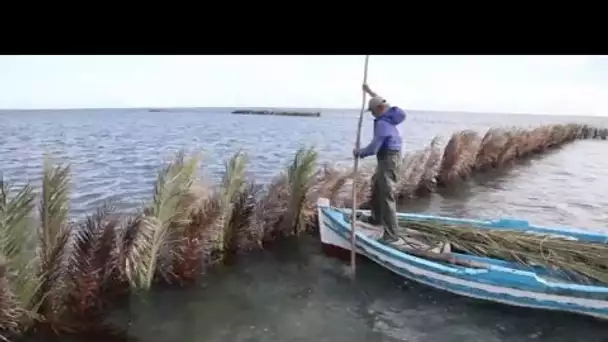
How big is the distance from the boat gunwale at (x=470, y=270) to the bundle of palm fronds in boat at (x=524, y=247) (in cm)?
5

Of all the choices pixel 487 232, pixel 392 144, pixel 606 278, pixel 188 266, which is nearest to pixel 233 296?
pixel 188 266

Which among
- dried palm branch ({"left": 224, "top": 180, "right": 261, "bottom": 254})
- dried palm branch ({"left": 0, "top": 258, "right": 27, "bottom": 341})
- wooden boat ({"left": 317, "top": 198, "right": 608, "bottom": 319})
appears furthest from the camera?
dried palm branch ({"left": 224, "top": 180, "right": 261, "bottom": 254})

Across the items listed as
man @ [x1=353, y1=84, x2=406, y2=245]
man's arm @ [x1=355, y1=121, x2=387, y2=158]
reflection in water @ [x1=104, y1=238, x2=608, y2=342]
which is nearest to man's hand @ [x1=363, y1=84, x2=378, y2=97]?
man @ [x1=353, y1=84, x2=406, y2=245]

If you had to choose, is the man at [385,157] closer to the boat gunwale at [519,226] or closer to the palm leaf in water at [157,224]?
the boat gunwale at [519,226]

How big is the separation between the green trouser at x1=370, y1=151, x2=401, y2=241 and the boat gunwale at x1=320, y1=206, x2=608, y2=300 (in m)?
0.07

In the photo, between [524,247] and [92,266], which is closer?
[92,266]

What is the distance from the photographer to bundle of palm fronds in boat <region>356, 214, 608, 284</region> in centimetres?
169

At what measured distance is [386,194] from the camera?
6.00 ft

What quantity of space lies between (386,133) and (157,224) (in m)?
0.69

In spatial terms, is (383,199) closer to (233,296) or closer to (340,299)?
(340,299)

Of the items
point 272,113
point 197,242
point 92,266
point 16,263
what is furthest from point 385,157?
point 16,263

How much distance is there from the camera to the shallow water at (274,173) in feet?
5.32

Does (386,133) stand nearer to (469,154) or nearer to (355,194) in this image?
(355,194)

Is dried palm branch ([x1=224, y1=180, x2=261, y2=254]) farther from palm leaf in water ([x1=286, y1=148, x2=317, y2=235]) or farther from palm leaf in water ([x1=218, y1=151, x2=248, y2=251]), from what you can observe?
palm leaf in water ([x1=286, y1=148, x2=317, y2=235])
